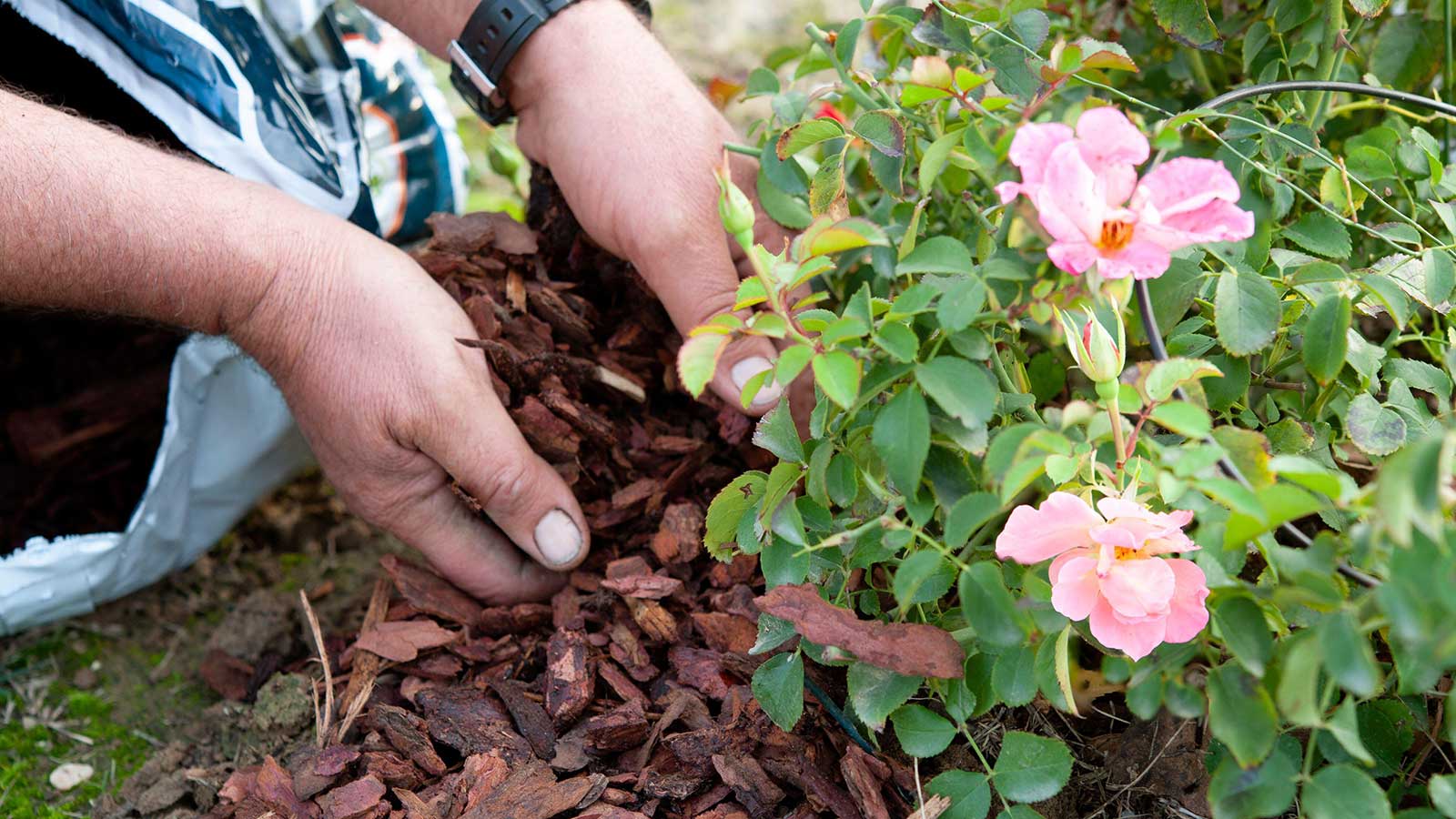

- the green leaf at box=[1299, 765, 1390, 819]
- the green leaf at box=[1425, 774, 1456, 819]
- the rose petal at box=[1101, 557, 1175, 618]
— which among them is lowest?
the green leaf at box=[1299, 765, 1390, 819]

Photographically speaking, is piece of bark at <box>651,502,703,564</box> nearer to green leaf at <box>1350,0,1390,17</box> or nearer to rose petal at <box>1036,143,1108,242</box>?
rose petal at <box>1036,143,1108,242</box>

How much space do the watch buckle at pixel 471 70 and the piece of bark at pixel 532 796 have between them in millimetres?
1008

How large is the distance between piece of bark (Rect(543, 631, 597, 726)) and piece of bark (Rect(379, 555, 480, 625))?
21 centimetres

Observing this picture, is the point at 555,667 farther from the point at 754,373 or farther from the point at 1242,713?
the point at 1242,713

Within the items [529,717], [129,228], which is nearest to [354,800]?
[529,717]

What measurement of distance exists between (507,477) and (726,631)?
13.8 inches

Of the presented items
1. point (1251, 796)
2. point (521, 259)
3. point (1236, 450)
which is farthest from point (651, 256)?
point (1251, 796)

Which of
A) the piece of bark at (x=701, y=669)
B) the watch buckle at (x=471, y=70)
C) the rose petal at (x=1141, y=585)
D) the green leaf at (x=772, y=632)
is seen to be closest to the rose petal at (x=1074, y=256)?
the rose petal at (x=1141, y=585)

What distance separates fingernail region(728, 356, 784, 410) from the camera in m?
1.29

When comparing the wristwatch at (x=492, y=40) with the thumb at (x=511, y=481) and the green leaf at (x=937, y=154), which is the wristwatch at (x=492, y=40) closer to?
the thumb at (x=511, y=481)

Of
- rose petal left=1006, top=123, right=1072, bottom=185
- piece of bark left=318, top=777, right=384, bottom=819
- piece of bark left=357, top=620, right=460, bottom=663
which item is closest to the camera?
rose petal left=1006, top=123, right=1072, bottom=185

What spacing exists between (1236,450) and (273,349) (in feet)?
3.79

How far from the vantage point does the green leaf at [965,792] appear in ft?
3.14

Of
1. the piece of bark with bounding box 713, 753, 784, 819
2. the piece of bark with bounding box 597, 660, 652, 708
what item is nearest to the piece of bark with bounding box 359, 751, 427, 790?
the piece of bark with bounding box 597, 660, 652, 708
